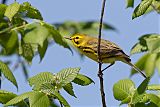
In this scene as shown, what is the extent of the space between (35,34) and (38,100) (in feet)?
4.99

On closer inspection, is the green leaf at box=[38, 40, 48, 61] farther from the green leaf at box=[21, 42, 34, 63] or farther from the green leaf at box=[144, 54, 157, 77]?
the green leaf at box=[144, 54, 157, 77]

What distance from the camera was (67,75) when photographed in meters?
2.79

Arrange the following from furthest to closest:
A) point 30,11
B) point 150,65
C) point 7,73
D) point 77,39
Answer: point 150,65, point 77,39, point 30,11, point 7,73

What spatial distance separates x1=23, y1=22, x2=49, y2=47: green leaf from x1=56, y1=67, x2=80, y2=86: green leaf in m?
1.15

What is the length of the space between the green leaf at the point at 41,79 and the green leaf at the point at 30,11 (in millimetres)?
818

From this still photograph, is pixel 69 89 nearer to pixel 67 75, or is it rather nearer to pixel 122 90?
pixel 67 75

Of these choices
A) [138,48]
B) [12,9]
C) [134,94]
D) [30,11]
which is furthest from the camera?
[138,48]

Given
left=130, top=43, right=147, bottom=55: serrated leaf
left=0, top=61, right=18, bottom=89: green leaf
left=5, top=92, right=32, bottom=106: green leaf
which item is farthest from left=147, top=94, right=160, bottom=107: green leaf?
left=130, top=43, right=147, bottom=55: serrated leaf

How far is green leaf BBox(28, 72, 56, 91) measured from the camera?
2.74 meters

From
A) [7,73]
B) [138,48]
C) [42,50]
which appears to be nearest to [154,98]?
[7,73]

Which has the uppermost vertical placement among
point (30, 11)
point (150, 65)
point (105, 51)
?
point (30, 11)

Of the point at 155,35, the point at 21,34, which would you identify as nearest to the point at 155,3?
the point at 155,35

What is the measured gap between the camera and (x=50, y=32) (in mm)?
3979

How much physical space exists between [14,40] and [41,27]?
306 millimetres
